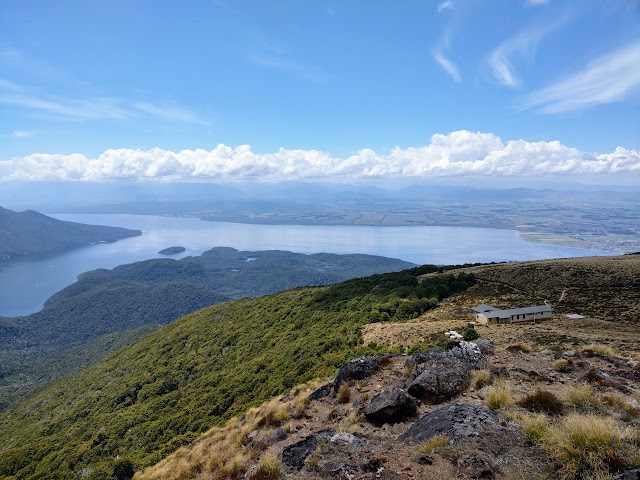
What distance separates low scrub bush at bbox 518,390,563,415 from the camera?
7934 mm

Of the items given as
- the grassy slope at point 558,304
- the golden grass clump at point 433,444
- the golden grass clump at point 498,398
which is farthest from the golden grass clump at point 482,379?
the grassy slope at point 558,304

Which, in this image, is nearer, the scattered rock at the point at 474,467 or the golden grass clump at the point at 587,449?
the golden grass clump at the point at 587,449

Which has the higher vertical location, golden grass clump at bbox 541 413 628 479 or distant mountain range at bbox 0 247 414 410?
golden grass clump at bbox 541 413 628 479

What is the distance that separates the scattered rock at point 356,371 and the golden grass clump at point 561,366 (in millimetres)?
5865

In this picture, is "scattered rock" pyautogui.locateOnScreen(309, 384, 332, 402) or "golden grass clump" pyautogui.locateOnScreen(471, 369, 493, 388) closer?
"golden grass clump" pyautogui.locateOnScreen(471, 369, 493, 388)

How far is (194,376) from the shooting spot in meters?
35.9

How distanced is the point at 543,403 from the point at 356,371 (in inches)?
251

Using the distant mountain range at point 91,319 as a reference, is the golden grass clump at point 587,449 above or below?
above

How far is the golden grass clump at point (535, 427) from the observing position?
257 inches

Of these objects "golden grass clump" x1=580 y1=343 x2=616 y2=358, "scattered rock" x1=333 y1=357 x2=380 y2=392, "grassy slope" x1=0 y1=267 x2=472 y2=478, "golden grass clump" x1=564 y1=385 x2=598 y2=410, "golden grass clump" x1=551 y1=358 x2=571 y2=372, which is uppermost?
"golden grass clump" x1=564 y1=385 x2=598 y2=410

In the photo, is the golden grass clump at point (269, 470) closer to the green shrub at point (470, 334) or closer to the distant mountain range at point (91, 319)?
the green shrub at point (470, 334)

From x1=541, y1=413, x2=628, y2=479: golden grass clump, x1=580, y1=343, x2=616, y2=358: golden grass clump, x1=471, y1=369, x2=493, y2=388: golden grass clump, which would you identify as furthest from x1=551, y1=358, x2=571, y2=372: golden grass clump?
x1=541, y1=413, x2=628, y2=479: golden grass clump

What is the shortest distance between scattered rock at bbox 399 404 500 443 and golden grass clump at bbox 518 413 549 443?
61 centimetres

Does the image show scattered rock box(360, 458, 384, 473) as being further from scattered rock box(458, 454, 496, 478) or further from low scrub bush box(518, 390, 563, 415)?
low scrub bush box(518, 390, 563, 415)
